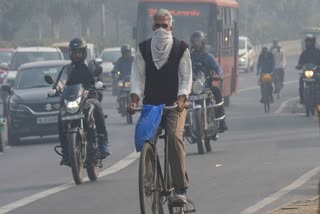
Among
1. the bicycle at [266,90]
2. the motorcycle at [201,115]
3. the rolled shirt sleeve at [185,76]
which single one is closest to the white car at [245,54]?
the bicycle at [266,90]

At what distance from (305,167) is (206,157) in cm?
268

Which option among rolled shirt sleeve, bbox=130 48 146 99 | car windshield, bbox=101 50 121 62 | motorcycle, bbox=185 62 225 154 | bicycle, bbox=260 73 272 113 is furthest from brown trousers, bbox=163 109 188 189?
car windshield, bbox=101 50 121 62

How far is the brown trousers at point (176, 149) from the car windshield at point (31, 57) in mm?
22940

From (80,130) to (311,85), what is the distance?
14651mm

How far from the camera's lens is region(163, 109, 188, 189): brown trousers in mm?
10719

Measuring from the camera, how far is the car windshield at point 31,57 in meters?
34.4

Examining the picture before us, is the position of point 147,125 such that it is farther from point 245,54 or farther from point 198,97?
point 245,54

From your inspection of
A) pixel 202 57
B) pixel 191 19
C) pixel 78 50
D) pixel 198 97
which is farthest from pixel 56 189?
pixel 191 19

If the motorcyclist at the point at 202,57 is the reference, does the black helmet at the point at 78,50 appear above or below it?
above

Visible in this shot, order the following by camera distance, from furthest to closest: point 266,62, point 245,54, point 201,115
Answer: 1. point 245,54
2. point 266,62
3. point 201,115

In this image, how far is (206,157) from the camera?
18875 millimetres

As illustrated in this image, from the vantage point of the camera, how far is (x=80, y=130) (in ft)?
51.2

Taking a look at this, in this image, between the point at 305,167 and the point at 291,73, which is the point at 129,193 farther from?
the point at 291,73

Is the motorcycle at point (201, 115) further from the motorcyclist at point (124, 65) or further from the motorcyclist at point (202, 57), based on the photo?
the motorcyclist at point (124, 65)
